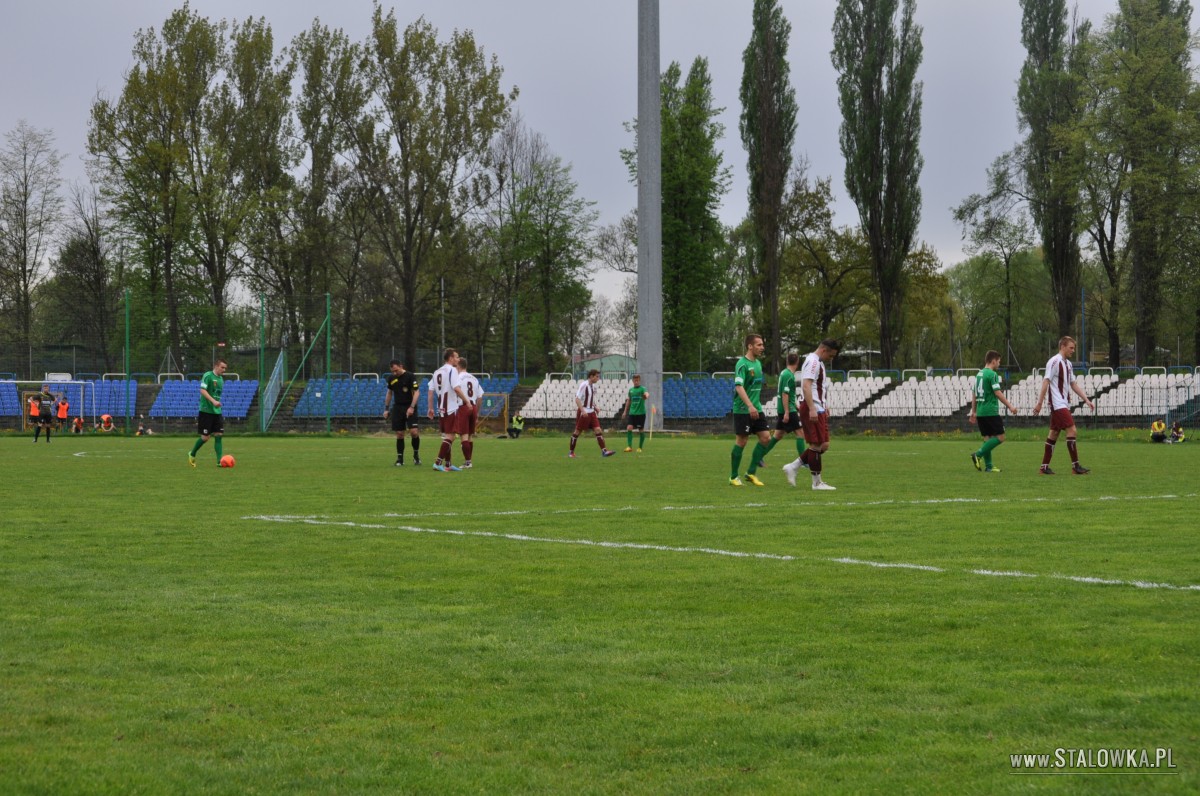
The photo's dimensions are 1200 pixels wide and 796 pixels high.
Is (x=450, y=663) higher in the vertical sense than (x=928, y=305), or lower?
lower

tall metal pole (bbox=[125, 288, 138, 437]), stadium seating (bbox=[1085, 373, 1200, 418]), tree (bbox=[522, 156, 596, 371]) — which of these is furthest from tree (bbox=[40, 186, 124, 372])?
stadium seating (bbox=[1085, 373, 1200, 418])

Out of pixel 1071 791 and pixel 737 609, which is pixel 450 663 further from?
pixel 1071 791

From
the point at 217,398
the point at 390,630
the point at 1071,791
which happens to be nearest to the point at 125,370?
the point at 217,398

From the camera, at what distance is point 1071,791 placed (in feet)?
12.1

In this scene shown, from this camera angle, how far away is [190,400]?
50.8 meters

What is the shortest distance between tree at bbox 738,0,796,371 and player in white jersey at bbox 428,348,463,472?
127 feet

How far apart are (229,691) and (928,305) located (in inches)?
2897

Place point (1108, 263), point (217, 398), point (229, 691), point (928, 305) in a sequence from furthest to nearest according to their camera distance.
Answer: point (928, 305) < point (1108, 263) < point (217, 398) < point (229, 691)

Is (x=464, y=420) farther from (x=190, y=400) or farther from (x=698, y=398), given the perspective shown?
(x=190, y=400)

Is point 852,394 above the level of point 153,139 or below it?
below

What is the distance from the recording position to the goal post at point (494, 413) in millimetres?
48719

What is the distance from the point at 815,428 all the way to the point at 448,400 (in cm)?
810

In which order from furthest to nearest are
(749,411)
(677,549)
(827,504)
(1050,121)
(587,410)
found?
(1050,121), (587,410), (749,411), (827,504), (677,549)

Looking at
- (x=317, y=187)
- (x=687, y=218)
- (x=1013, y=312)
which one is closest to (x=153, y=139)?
(x=317, y=187)
